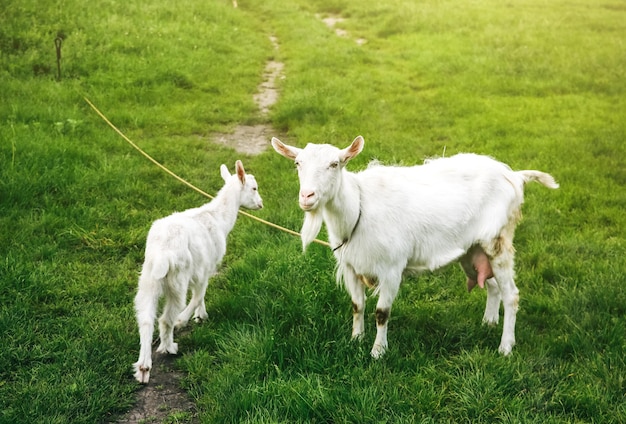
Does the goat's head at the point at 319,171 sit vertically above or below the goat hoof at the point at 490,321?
above

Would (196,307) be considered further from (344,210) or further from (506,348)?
(506,348)

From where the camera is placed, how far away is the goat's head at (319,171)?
3736 mm

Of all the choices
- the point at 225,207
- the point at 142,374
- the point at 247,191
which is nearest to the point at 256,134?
the point at 247,191

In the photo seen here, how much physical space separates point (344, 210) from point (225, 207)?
1698mm

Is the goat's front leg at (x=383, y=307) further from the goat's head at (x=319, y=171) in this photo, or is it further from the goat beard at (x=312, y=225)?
the goat's head at (x=319, y=171)

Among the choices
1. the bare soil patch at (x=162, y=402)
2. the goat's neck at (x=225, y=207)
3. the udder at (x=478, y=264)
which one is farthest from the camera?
the goat's neck at (x=225, y=207)

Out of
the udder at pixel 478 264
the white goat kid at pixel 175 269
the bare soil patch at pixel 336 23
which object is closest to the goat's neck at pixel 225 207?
the white goat kid at pixel 175 269

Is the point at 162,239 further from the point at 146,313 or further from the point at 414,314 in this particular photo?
the point at 414,314

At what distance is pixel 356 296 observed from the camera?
14.5 ft

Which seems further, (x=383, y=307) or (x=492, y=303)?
(x=492, y=303)

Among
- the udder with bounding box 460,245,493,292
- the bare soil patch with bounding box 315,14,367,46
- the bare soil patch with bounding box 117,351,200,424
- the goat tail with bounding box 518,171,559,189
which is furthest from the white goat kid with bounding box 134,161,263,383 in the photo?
the bare soil patch with bounding box 315,14,367,46

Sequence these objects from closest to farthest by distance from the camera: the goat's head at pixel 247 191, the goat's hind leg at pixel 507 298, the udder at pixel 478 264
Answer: the goat's hind leg at pixel 507 298
the udder at pixel 478 264
the goat's head at pixel 247 191

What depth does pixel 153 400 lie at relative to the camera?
3984mm

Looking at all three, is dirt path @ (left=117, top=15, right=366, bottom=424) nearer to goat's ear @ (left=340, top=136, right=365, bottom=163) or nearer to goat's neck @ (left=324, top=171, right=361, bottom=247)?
goat's neck @ (left=324, top=171, right=361, bottom=247)
